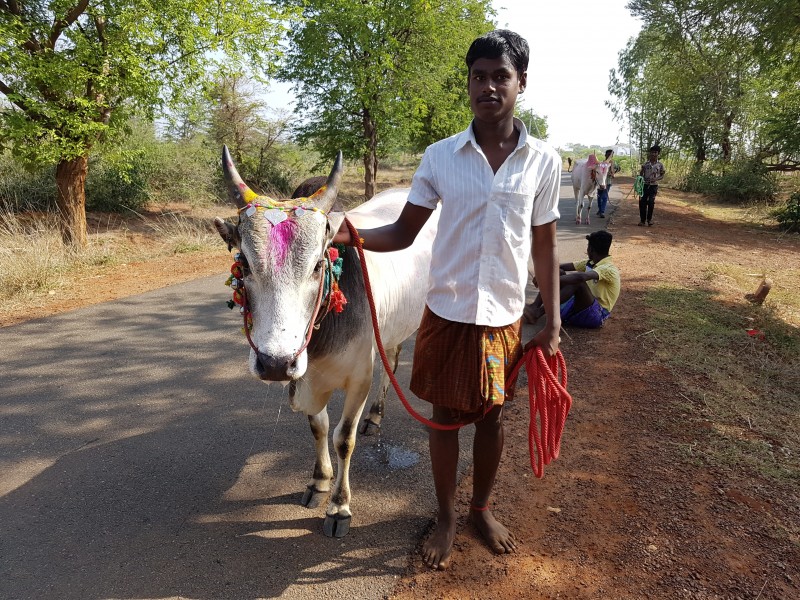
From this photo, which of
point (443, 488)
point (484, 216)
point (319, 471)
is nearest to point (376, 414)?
point (319, 471)

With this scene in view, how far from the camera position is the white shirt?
6.49 ft

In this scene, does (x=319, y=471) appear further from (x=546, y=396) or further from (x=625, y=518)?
(x=625, y=518)

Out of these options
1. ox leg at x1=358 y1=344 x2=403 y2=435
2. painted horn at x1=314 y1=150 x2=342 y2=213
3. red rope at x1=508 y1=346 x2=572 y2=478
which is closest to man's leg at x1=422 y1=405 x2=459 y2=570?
Answer: red rope at x1=508 y1=346 x2=572 y2=478

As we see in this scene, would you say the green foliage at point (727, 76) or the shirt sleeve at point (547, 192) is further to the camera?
the green foliage at point (727, 76)

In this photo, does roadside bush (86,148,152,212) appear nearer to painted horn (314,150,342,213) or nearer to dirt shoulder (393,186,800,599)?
painted horn (314,150,342,213)

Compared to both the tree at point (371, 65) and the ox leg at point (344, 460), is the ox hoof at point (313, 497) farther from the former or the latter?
the tree at point (371, 65)

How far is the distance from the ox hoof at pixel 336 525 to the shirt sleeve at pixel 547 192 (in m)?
1.84

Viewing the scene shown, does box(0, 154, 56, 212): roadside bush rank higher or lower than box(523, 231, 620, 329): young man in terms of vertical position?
higher

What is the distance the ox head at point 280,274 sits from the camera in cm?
187

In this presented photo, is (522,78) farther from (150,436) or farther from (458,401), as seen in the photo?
(150,436)

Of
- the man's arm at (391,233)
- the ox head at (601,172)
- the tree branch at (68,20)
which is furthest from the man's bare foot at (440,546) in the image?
the ox head at (601,172)

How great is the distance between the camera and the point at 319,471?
2.91 meters

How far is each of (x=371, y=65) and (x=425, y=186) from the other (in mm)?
11799

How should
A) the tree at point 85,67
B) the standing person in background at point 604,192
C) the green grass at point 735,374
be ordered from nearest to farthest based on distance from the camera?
the green grass at point 735,374 → the tree at point 85,67 → the standing person in background at point 604,192
